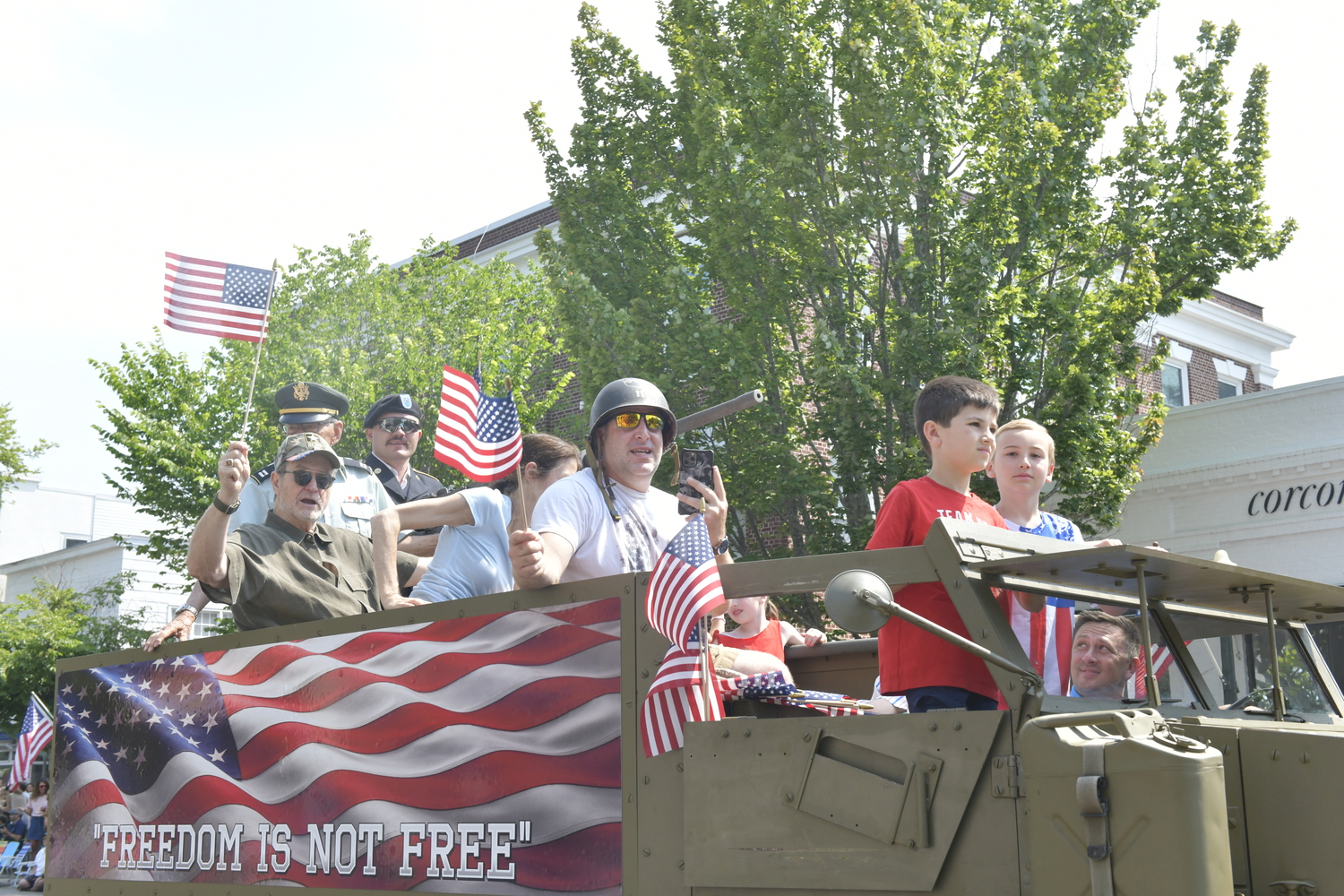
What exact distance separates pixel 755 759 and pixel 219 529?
2.84m

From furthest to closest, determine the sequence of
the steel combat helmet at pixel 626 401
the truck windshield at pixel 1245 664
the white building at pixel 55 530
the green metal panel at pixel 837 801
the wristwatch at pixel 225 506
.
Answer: the white building at pixel 55 530 → the wristwatch at pixel 225 506 → the steel combat helmet at pixel 626 401 → the truck windshield at pixel 1245 664 → the green metal panel at pixel 837 801

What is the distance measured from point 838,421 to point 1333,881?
1015 centimetres

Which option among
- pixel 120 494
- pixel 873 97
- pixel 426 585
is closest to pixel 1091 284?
pixel 873 97

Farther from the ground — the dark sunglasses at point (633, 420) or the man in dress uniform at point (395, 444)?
the man in dress uniform at point (395, 444)

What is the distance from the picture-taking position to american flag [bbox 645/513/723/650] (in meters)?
3.76

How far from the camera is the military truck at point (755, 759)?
125 inches

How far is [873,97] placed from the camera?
12.8 meters

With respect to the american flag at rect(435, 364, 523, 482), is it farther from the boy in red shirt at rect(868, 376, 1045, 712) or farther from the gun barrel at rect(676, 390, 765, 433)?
the gun barrel at rect(676, 390, 765, 433)

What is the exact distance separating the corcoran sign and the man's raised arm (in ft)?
49.0

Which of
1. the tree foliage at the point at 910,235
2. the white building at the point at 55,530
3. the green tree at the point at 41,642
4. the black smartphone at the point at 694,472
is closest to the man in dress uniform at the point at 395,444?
the black smartphone at the point at 694,472

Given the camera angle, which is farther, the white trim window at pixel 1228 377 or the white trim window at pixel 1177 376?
the white trim window at pixel 1228 377

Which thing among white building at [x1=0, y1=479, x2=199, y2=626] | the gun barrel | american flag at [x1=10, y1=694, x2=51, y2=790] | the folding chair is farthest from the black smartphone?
white building at [x1=0, y1=479, x2=199, y2=626]

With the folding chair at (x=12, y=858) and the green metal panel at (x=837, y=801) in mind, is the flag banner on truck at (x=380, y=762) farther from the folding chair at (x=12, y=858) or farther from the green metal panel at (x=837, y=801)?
the folding chair at (x=12, y=858)

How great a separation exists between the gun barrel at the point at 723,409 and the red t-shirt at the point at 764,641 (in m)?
1.94
